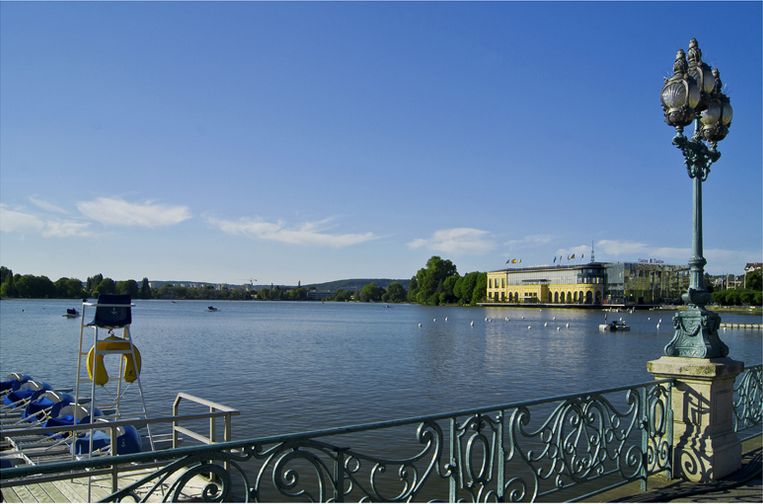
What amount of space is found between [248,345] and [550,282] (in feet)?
476

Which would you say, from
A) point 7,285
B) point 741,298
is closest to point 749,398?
point 741,298

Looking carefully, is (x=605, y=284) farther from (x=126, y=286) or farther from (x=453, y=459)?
(x=453, y=459)

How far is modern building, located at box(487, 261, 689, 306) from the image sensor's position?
559ft

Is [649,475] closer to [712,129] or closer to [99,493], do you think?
[712,129]

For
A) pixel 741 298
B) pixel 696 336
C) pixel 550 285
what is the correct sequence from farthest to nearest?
pixel 550 285 → pixel 741 298 → pixel 696 336

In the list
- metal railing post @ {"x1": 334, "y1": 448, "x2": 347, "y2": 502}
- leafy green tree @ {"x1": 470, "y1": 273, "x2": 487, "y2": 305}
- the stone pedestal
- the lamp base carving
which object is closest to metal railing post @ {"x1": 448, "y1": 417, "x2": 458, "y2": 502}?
metal railing post @ {"x1": 334, "y1": 448, "x2": 347, "y2": 502}

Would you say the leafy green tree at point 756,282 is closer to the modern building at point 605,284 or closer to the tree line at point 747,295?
the tree line at point 747,295

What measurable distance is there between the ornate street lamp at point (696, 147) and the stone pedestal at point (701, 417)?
33 cm

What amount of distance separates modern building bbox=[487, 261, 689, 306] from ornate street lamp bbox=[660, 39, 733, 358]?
167710 mm

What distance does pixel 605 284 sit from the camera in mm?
171750

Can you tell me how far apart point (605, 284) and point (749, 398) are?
172 metres

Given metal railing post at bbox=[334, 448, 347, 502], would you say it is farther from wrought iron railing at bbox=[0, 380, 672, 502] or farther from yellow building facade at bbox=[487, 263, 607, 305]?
yellow building facade at bbox=[487, 263, 607, 305]

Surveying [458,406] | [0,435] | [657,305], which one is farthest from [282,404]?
[657,305]

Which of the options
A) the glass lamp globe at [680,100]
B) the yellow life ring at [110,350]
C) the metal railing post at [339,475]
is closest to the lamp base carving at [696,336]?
the glass lamp globe at [680,100]
